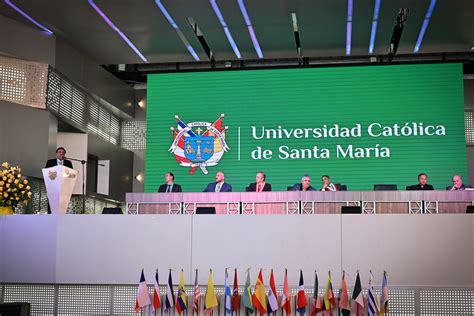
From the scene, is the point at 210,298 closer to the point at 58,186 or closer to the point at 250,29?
the point at 58,186

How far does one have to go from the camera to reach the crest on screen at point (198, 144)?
1612 centimetres

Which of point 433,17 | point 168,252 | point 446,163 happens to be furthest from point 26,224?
point 446,163

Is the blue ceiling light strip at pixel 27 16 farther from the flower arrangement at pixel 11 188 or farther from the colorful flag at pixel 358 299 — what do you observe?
the colorful flag at pixel 358 299

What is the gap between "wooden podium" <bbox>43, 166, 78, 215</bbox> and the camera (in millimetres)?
10062

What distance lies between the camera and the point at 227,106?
16312 millimetres

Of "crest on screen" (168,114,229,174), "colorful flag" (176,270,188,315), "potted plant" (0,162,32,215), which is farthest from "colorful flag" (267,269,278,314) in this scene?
"crest on screen" (168,114,229,174)

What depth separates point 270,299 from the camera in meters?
8.59

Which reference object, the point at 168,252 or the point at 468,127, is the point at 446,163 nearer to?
the point at 468,127

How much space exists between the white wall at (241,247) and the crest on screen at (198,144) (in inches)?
263

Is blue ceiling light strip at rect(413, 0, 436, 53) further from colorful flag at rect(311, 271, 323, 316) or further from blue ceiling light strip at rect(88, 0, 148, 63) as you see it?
colorful flag at rect(311, 271, 323, 316)

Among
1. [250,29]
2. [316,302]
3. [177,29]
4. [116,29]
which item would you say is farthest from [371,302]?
[116,29]

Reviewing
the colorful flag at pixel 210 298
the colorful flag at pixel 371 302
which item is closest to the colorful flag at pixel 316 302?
the colorful flag at pixel 371 302

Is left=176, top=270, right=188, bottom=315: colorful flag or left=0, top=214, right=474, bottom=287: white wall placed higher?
left=0, top=214, right=474, bottom=287: white wall

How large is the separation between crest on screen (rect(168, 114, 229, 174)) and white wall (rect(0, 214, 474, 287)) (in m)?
6.68
